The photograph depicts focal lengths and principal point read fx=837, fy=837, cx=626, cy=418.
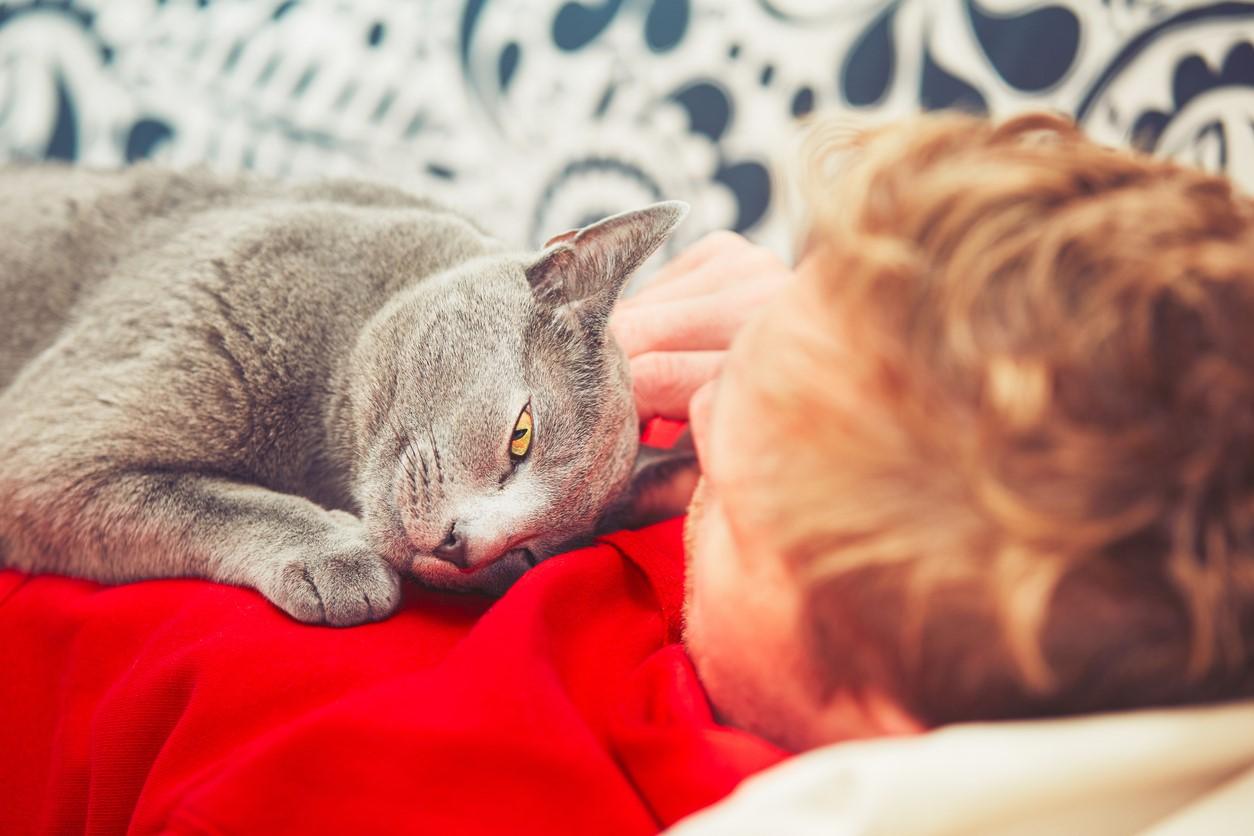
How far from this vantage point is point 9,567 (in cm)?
84

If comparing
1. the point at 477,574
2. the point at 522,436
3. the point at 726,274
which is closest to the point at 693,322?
the point at 726,274

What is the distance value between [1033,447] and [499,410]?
50 cm

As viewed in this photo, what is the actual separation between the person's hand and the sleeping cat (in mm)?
113

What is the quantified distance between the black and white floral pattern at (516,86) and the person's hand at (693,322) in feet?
0.61

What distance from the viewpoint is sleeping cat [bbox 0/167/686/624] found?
2.54 feet

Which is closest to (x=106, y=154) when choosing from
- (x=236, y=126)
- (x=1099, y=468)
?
(x=236, y=126)

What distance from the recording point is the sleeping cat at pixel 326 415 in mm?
774

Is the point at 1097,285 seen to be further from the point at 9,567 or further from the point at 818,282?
the point at 9,567

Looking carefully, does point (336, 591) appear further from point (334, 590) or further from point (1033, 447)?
point (1033, 447)

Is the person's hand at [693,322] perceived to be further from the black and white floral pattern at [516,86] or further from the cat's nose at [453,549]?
the cat's nose at [453,549]

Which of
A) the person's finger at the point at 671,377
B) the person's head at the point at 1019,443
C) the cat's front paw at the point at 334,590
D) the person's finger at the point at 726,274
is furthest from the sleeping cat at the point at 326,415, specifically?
the person's head at the point at 1019,443

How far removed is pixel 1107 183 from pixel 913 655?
278mm

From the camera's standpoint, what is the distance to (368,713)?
1.71 feet

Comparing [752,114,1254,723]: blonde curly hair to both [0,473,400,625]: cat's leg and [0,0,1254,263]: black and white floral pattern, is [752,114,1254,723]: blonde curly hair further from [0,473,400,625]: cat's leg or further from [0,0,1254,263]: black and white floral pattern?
[0,0,1254,263]: black and white floral pattern
